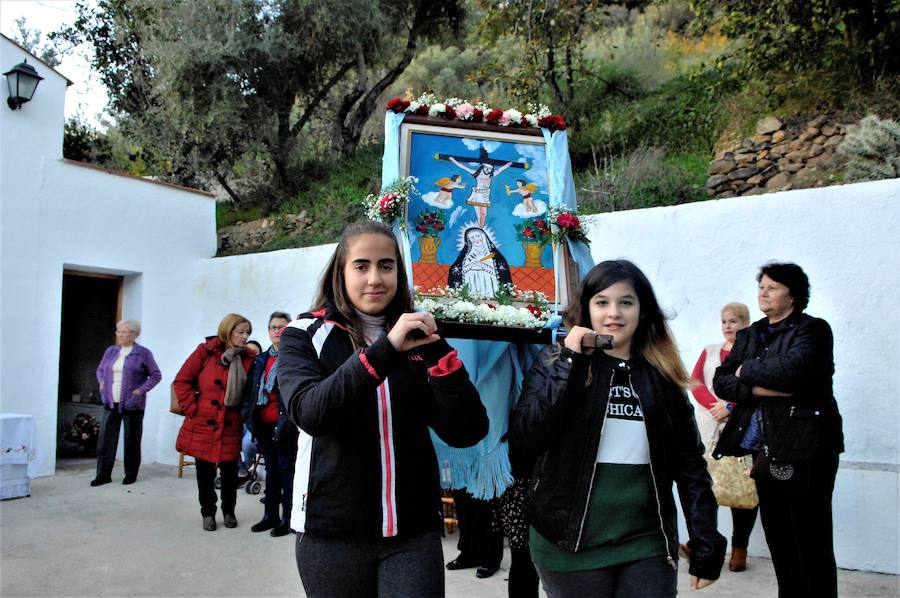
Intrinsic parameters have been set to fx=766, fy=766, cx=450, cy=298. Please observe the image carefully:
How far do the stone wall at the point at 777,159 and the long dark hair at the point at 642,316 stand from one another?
228 inches

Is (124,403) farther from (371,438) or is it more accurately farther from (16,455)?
→ (371,438)

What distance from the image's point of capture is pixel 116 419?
27.9 ft

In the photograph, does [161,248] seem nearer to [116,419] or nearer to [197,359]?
[116,419]

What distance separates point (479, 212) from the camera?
3881 millimetres

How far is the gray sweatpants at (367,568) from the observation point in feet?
6.86

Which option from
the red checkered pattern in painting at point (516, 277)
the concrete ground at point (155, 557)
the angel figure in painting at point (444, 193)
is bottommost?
the concrete ground at point (155, 557)

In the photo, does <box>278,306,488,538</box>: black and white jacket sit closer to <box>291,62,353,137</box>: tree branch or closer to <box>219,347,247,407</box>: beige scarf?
<box>219,347,247,407</box>: beige scarf

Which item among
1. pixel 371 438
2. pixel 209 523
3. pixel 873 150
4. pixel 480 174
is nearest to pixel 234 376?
pixel 209 523

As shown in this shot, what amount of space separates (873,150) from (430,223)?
16.4 ft

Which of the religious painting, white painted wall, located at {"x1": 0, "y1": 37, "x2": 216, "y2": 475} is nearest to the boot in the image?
the religious painting

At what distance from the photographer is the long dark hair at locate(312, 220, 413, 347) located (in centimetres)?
232

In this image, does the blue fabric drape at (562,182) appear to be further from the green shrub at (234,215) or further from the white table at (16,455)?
the green shrub at (234,215)

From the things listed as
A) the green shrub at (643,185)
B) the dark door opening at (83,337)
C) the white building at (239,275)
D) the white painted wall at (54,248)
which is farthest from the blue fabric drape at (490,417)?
the dark door opening at (83,337)

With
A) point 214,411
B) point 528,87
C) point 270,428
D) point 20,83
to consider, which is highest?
point 528,87
